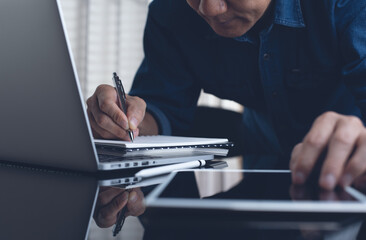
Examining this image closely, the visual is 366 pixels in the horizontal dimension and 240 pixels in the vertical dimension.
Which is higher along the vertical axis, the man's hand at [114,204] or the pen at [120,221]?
the pen at [120,221]

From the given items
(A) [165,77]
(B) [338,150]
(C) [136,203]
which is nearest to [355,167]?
(B) [338,150]

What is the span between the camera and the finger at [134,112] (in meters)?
0.69

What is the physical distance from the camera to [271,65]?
1.03 metres

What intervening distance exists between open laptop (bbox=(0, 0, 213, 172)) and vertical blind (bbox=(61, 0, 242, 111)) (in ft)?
7.39

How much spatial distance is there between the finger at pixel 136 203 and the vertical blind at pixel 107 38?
2361 millimetres

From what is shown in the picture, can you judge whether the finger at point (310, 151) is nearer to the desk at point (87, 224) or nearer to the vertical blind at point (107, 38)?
the desk at point (87, 224)

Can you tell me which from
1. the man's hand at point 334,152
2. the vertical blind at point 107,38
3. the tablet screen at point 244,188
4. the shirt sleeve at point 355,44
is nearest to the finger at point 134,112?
the tablet screen at point 244,188

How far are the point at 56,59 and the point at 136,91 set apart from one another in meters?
0.79

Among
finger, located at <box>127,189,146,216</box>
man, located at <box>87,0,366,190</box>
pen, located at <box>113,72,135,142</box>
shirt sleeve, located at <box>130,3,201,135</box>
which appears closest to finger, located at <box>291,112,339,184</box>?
finger, located at <box>127,189,146,216</box>

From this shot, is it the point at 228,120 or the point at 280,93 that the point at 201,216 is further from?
the point at 228,120

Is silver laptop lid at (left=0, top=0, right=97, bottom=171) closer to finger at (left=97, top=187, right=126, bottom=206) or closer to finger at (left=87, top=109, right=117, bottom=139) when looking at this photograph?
finger at (left=97, top=187, right=126, bottom=206)

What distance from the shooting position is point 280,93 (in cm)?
107

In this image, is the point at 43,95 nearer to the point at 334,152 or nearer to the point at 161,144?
the point at 161,144

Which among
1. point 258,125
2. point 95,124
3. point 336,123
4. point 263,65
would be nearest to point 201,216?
point 336,123
